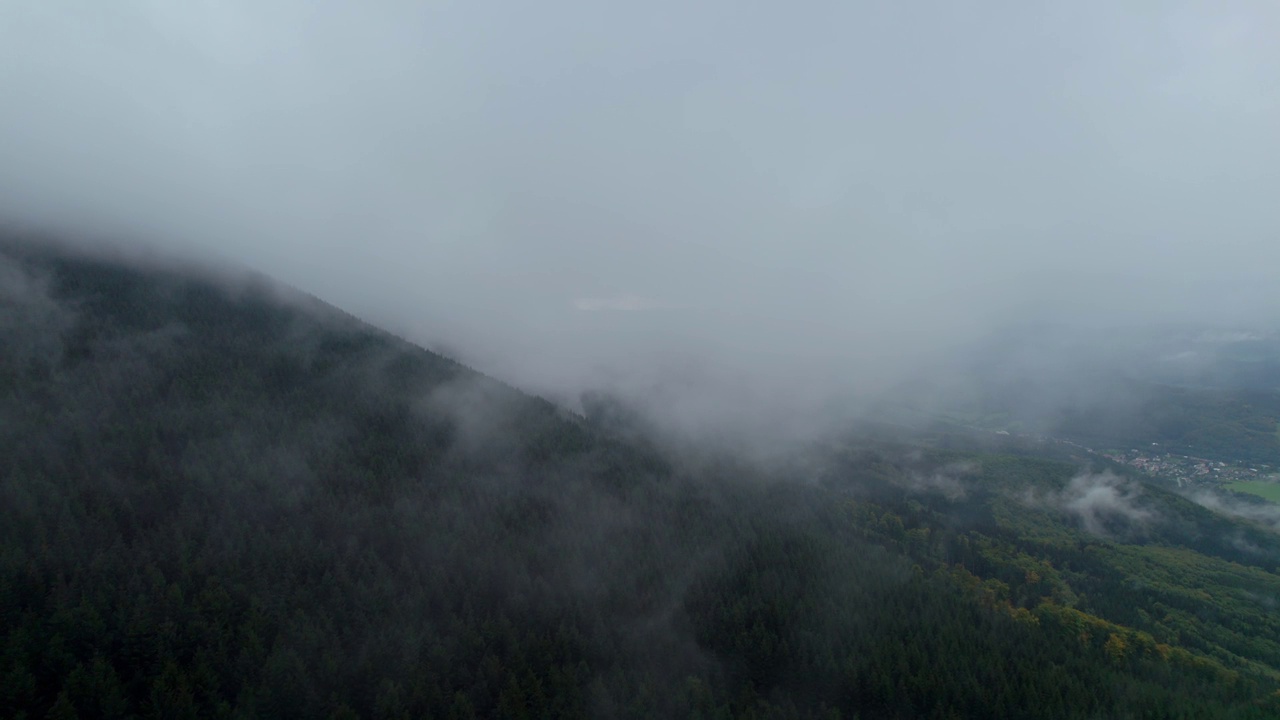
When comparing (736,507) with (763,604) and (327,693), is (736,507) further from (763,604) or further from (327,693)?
(327,693)

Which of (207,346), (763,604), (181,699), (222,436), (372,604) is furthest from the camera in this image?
(207,346)

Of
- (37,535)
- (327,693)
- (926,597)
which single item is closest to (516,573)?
(327,693)

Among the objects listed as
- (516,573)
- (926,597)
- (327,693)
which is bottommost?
(327,693)

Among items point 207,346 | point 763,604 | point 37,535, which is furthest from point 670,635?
point 207,346

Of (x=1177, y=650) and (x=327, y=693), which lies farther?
(x=1177, y=650)

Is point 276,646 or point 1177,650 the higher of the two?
point 1177,650

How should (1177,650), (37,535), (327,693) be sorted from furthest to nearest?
1. (1177,650)
2. (37,535)
3. (327,693)
